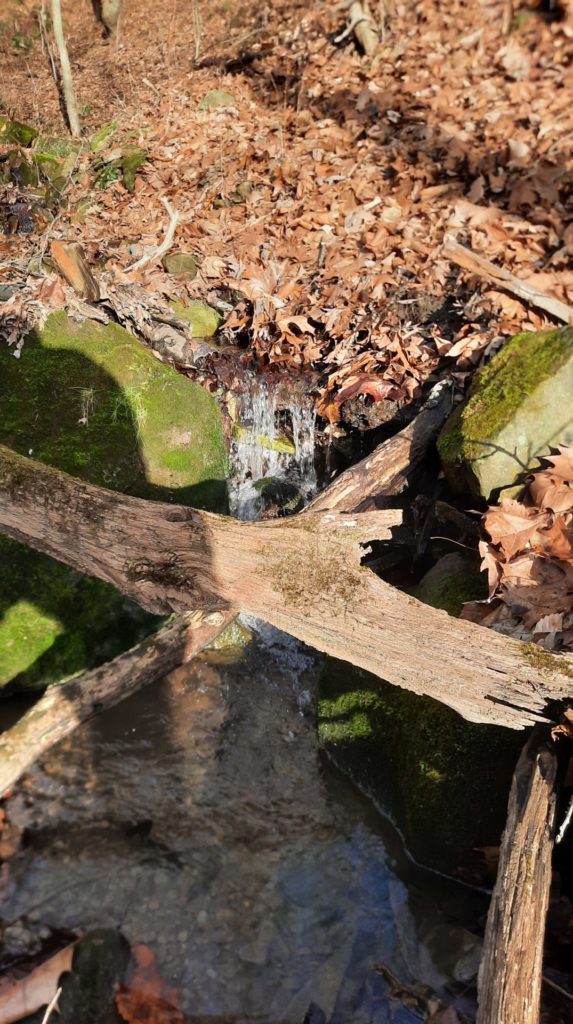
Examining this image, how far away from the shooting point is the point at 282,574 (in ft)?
9.46

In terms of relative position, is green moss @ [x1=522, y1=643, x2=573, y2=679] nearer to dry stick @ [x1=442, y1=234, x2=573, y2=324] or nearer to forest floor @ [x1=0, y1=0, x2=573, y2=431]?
forest floor @ [x1=0, y1=0, x2=573, y2=431]

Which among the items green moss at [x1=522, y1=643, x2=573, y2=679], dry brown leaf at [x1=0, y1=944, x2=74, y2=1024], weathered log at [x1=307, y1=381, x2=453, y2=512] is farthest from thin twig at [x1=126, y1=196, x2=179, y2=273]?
dry brown leaf at [x1=0, y1=944, x2=74, y2=1024]

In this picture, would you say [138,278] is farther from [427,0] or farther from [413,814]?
[427,0]

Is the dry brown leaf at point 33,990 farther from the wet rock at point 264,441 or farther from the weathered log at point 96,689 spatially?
the wet rock at point 264,441

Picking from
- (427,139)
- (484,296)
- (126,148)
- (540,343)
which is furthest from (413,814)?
(126,148)

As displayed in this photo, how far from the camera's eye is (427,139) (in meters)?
6.94

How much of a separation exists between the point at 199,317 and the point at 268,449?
1.43m

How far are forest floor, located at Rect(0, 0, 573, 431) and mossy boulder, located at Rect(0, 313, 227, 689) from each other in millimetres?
947

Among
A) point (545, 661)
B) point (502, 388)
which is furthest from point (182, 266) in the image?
point (545, 661)

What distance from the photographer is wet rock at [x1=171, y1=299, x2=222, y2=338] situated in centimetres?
557

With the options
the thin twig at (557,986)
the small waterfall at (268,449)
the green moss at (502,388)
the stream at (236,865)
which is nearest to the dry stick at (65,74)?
the small waterfall at (268,449)

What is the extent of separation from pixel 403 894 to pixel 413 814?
1.46 feet

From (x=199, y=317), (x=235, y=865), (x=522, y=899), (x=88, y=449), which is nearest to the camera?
(x=522, y=899)

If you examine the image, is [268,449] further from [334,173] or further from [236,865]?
[334,173]
